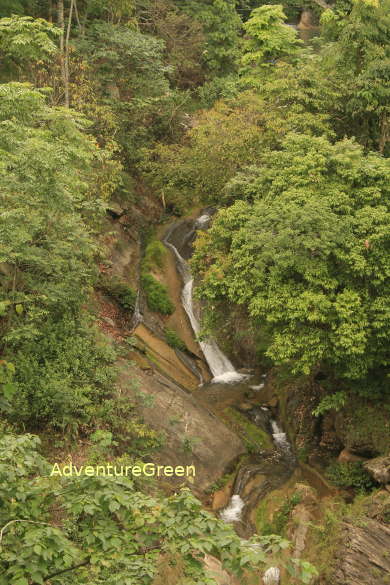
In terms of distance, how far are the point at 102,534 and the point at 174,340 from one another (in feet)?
47.7

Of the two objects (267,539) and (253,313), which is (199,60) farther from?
(267,539)

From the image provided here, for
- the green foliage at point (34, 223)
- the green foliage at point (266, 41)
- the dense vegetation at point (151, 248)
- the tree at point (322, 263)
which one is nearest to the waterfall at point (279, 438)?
the dense vegetation at point (151, 248)

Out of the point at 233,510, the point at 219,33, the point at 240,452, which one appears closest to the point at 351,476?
the point at 240,452

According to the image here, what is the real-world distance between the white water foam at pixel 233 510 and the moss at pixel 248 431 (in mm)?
1996

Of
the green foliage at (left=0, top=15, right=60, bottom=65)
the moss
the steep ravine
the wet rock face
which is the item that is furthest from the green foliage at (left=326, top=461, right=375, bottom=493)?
the green foliage at (left=0, top=15, right=60, bottom=65)

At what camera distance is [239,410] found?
1681 centimetres

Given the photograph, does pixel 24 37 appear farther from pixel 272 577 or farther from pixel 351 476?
pixel 272 577

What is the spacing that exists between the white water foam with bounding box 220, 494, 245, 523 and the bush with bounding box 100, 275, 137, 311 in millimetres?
8136

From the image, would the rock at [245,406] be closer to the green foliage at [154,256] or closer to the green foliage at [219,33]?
the green foliage at [154,256]

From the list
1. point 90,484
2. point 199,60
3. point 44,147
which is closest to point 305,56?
point 199,60

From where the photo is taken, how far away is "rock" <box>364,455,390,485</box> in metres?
12.3

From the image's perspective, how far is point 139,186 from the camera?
25.0 metres

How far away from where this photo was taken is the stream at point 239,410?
13.2 m

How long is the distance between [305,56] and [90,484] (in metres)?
21.4
